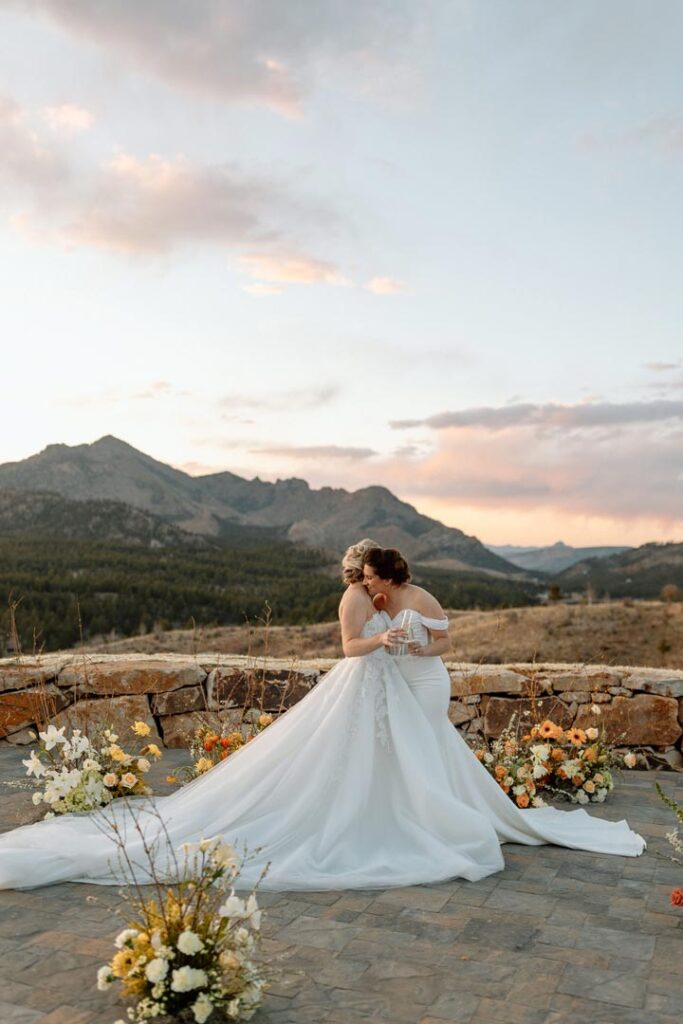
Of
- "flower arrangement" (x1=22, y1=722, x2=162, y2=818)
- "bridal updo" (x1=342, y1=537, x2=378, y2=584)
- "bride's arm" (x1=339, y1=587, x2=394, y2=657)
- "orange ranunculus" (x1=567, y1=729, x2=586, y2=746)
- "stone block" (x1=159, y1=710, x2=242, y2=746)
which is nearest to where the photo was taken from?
"bride's arm" (x1=339, y1=587, x2=394, y2=657)

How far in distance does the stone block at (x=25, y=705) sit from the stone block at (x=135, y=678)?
253mm

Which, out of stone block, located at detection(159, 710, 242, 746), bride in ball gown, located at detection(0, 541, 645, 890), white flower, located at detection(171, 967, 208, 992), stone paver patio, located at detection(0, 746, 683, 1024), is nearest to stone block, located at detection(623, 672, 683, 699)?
bride in ball gown, located at detection(0, 541, 645, 890)

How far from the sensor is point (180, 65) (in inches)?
421

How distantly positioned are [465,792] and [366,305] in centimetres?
1106

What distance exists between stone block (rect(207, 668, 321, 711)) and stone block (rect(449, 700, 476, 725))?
133 cm

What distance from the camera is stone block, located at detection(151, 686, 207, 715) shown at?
826 cm

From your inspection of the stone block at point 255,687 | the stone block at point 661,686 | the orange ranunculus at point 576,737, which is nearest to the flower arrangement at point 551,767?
the orange ranunculus at point 576,737

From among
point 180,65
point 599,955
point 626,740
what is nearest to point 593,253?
point 180,65

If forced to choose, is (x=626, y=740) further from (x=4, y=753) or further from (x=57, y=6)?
(x=57, y=6)

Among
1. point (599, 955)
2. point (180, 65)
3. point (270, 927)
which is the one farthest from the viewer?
point (180, 65)

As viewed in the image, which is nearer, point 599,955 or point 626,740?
point 599,955

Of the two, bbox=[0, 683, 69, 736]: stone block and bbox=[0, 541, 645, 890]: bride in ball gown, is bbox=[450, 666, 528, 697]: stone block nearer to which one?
bbox=[0, 541, 645, 890]: bride in ball gown

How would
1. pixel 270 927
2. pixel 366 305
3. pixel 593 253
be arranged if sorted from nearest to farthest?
pixel 270 927 < pixel 593 253 < pixel 366 305

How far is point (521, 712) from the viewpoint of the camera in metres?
7.88
